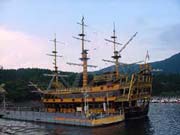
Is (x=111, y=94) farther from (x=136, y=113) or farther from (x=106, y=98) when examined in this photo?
(x=136, y=113)

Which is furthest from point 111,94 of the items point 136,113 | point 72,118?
point 72,118

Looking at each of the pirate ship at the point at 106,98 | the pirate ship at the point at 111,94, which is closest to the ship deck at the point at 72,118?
the pirate ship at the point at 106,98

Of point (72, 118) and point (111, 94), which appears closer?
point (72, 118)

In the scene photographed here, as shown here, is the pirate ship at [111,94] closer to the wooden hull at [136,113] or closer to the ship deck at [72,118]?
the wooden hull at [136,113]

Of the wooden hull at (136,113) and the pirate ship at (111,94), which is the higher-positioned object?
the pirate ship at (111,94)

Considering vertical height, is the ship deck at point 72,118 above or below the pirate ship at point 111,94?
below

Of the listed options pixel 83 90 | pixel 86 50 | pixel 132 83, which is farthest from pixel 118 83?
pixel 86 50

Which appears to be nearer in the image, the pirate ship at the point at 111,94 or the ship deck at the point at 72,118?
the ship deck at the point at 72,118

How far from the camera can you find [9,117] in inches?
3322

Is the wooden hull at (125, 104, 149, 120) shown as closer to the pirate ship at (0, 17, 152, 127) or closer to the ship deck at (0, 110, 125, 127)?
the pirate ship at (0, 17, 152, 127)

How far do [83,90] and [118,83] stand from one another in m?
7.76

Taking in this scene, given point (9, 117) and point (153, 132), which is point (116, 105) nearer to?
point (153, 132)

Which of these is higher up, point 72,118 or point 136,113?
point 136,113

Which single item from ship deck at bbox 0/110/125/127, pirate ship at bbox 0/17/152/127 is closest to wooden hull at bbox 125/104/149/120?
pirate ship at bbox 0/17/152/127
